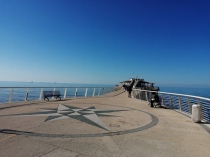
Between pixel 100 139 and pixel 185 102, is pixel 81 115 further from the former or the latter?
pixel 185 102

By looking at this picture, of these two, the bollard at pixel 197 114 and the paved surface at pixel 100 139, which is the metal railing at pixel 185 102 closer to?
the bollard at pixel 197 114

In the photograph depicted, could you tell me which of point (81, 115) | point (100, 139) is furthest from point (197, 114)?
point (81, 115)

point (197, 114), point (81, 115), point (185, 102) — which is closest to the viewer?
point (197, 114)

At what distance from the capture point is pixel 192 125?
7.55 meters

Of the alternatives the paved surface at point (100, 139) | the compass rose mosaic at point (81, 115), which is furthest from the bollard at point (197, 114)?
the compass rose mosaic at point (81, 115)

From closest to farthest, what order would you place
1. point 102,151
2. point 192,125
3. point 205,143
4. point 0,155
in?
point 0,155 < point 102,151 < point 205,143 < point 192,125

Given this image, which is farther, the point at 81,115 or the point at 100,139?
the point at 81,115

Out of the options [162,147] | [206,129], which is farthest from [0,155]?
[206,129]

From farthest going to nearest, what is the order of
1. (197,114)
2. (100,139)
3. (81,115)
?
(81,115)
(197,114)
(100,139)

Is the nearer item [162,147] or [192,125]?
[162,147]

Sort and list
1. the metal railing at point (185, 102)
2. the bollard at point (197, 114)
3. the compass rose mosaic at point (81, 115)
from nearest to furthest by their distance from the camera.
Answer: the compass rose mosaic at point (81, 115)
the bollard at point (197, 114)
the metal railing at point (185, 102)

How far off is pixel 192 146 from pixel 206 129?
2.42 m

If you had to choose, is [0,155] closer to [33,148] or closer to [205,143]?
[33,148]

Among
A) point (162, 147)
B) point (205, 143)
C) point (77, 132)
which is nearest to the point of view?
point (162, 147)
